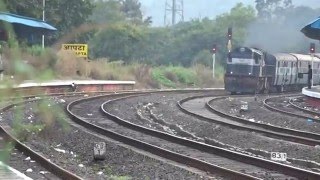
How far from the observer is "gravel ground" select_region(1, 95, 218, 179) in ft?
32.0

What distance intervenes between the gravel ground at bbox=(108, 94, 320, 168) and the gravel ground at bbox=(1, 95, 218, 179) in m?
2.90

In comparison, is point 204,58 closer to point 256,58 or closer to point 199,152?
point 256,58

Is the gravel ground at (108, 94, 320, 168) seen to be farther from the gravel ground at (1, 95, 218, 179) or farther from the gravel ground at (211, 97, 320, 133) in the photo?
the gravel ground at (1, 95, 218, 179)

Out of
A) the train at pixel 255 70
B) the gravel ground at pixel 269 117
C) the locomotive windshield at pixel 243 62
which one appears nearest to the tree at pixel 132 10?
the train at pixel 255 70

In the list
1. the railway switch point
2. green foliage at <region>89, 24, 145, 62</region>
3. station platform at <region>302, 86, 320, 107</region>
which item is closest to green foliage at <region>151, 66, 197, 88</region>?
green foliage at <region>89, 24, 145, 62</region>

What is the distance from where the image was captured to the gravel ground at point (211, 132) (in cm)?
1318

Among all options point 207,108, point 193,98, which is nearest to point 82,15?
point 193,98

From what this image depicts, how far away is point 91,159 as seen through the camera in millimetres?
11602

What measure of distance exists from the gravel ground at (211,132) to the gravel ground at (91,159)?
2899mm

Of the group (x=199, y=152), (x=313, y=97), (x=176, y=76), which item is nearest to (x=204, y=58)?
(x=176, y=76)

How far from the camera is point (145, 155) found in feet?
39.5

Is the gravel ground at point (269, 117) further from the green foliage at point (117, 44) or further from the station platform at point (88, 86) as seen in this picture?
the green foliage at point (117, 44)

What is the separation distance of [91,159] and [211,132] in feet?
20.4

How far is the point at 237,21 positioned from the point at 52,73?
290 feet
